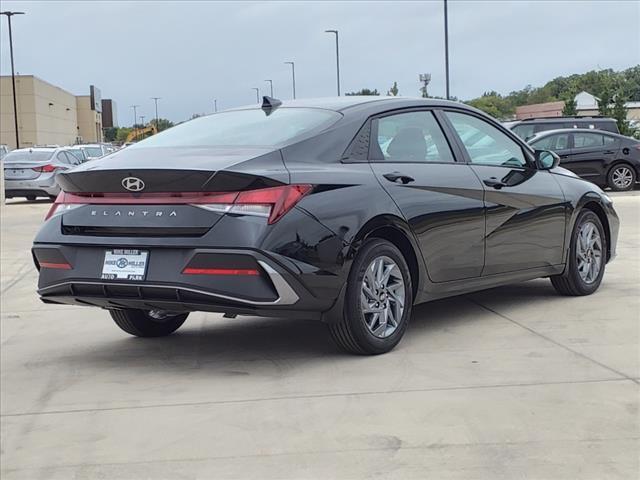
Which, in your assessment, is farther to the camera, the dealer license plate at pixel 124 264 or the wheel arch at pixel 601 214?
the wheel arch at pixel 601 214

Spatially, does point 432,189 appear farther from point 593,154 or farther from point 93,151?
point 93,151

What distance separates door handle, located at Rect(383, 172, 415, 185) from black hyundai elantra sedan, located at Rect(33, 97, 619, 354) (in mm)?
15

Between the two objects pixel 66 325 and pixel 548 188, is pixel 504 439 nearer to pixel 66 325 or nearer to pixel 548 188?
pixel 548 188

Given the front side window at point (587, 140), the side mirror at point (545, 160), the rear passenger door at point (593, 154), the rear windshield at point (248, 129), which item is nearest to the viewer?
the rear windshield at point (248, 129)

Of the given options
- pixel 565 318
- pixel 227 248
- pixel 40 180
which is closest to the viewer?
pixel 227 248

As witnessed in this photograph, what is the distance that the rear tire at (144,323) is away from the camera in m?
6.18

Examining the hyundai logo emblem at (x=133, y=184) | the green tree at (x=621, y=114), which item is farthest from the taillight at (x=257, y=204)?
the green tree at (x=621, y=114)

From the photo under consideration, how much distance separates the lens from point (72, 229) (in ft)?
17.7

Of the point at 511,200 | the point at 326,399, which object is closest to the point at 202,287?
the point at 326,399

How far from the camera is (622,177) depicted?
20500mm

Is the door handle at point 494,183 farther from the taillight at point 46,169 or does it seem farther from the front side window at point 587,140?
the taillight at point 46,169

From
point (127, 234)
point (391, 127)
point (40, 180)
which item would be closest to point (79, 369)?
point (127, 234)

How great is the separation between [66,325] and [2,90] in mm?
82274

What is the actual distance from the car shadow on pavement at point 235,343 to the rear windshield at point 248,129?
128 cm
